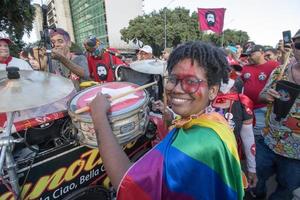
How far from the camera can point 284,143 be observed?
8.38ft

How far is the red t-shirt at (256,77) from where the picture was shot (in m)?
4.29

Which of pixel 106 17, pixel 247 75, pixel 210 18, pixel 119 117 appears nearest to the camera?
pixel 119 117

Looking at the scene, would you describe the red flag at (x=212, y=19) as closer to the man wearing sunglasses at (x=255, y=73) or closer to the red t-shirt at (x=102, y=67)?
the man wearing sunglasses at (x=255, y=73)

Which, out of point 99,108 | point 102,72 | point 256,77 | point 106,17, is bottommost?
point 256,77

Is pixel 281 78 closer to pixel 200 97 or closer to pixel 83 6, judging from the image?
pixel 200 97

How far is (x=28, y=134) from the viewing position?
2.28 meters

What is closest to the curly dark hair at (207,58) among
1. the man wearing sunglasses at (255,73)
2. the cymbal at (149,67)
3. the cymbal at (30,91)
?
the cymbal at (30,91)

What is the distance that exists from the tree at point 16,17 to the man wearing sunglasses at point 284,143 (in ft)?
42.3

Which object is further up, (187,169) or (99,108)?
(99,108)

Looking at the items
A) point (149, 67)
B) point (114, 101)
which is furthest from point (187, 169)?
point (149, 67)

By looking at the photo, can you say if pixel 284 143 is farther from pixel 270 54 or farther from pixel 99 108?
pixel 270 54

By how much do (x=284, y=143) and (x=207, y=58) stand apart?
174 centimetres

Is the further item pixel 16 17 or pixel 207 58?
pixel 16 17

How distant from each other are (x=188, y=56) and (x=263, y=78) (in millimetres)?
3441
